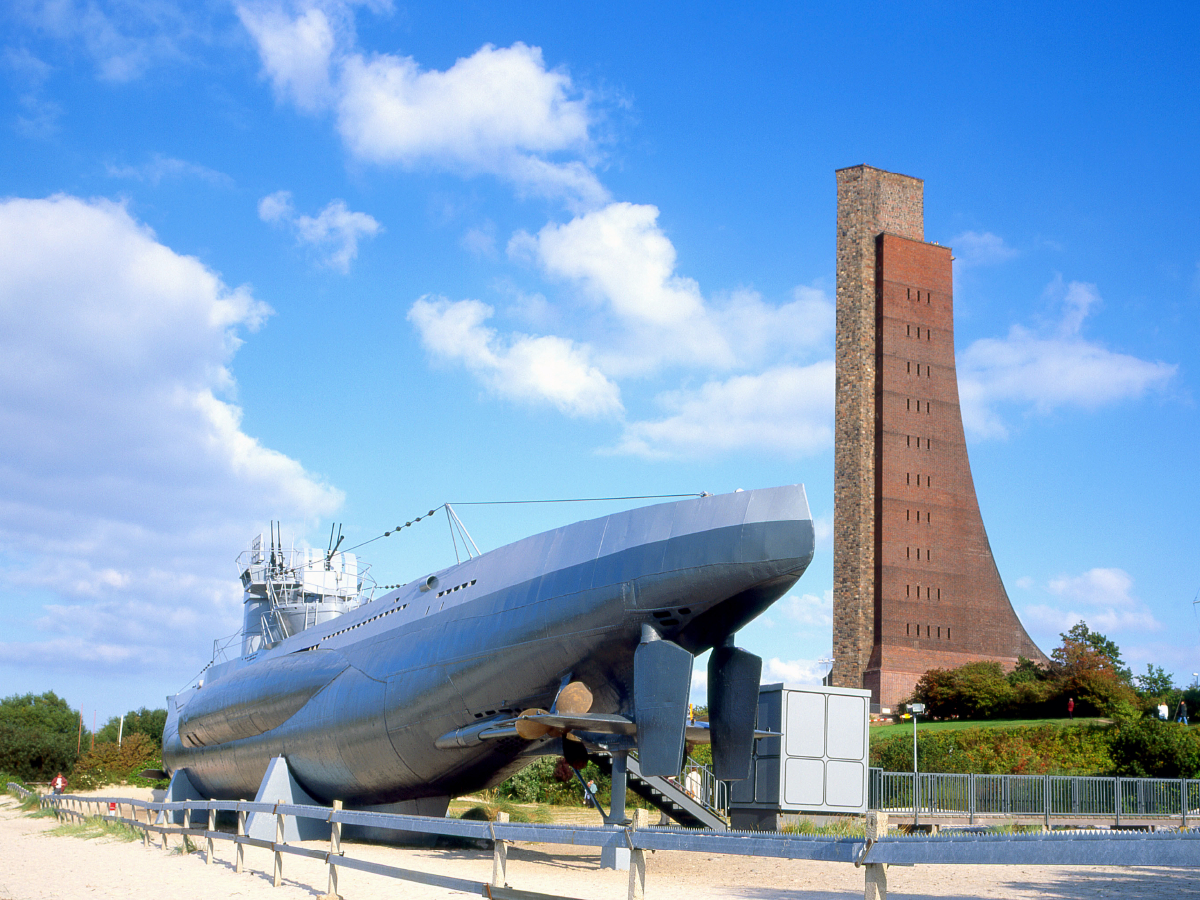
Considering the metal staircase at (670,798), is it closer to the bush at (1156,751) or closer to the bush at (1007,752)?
the bush at (1007,752)

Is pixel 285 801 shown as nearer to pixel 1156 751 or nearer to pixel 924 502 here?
pixel 1156 751

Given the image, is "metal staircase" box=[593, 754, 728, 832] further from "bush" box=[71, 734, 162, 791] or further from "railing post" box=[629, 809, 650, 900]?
"bush" box=[71, 734, 162, 791]

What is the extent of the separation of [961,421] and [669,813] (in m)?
51.6

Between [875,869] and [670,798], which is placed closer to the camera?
[875,869]

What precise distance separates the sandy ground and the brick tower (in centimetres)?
4594

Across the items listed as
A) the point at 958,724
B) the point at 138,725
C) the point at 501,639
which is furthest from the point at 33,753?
the point at 501,639

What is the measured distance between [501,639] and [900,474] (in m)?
51.7

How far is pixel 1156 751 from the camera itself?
32500mm

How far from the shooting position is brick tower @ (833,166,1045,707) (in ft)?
210

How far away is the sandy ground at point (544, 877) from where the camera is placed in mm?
13406

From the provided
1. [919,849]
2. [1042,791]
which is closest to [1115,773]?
[1042,791]

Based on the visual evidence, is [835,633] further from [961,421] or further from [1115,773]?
[1115,773]

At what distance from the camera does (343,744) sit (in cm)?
2062

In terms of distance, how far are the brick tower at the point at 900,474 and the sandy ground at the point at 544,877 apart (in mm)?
45940
